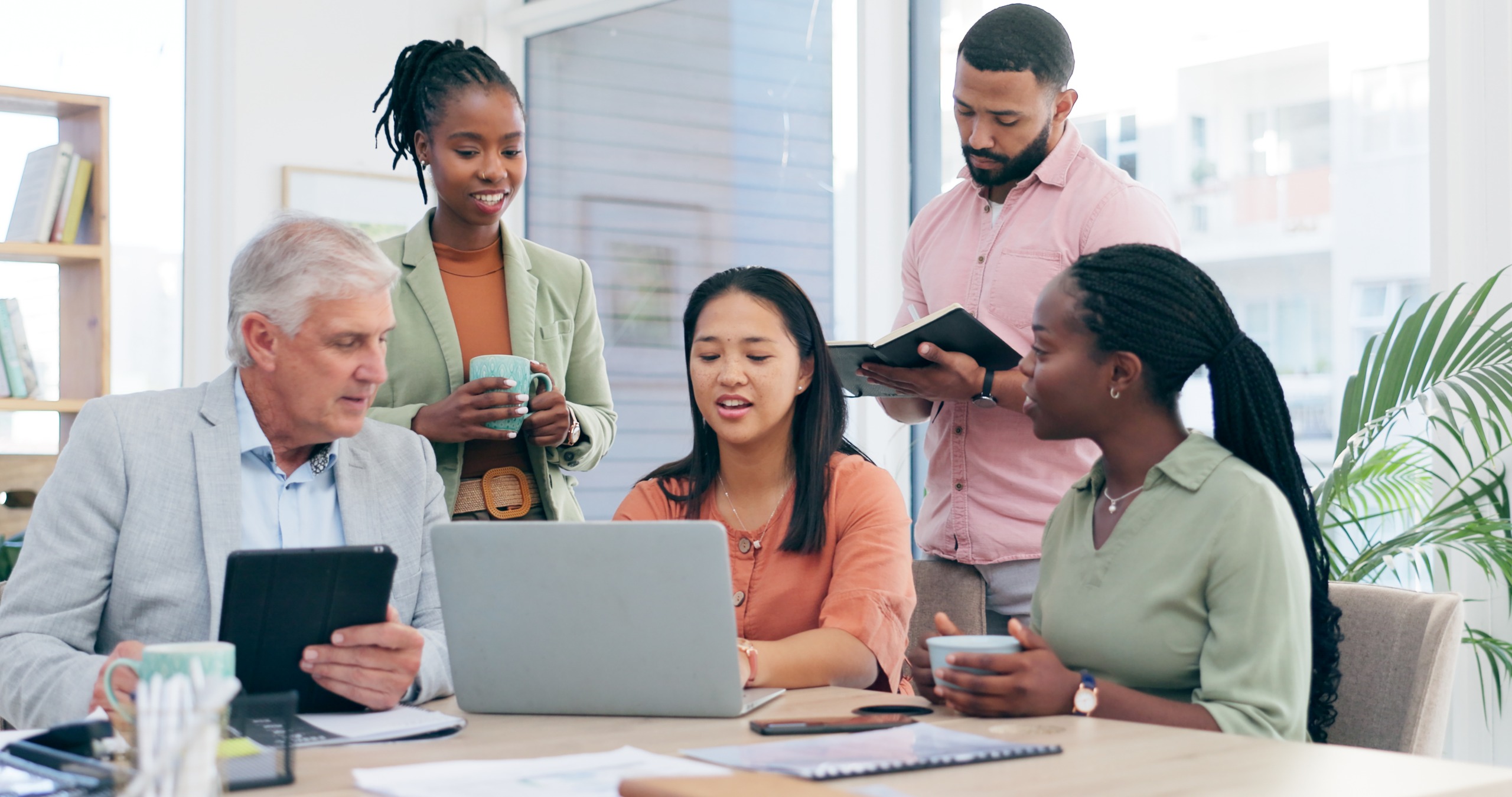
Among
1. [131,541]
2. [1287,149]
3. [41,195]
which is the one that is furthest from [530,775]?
[41,195]

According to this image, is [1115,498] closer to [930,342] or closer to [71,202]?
[930,342]

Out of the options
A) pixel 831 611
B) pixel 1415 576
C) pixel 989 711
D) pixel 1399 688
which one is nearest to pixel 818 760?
pixel 989 711

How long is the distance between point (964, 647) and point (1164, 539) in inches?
10.8

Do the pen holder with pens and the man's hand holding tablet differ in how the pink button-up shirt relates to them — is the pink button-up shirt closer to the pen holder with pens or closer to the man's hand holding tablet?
the man's hand holding tablet

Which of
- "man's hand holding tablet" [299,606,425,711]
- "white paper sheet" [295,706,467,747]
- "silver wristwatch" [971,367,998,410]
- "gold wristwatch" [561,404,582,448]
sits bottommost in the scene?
"white paper sheet" [295,706,467,747]

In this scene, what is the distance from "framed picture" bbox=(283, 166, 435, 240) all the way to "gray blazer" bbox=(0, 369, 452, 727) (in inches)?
112

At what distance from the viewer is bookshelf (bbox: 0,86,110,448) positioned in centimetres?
385

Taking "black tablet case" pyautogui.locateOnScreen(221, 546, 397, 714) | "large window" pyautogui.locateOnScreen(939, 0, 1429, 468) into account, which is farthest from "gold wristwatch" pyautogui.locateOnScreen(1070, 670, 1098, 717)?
"large window" pyautogui.locateOnScreen(939, 0, 1429, 468)

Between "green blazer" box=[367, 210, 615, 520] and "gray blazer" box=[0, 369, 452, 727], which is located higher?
"green blazer" box=[367, 210, 615, 520]

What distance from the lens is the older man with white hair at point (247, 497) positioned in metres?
1.55

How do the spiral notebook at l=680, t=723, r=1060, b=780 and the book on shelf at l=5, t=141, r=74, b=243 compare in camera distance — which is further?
the book on shelf at l=5, t=141, r=74, b=243

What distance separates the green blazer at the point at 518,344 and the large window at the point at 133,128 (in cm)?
226

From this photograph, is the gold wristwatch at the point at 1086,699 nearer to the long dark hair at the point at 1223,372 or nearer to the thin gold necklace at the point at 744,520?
the long dark hair at the point at 1223,372

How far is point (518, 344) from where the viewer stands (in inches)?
94.3
